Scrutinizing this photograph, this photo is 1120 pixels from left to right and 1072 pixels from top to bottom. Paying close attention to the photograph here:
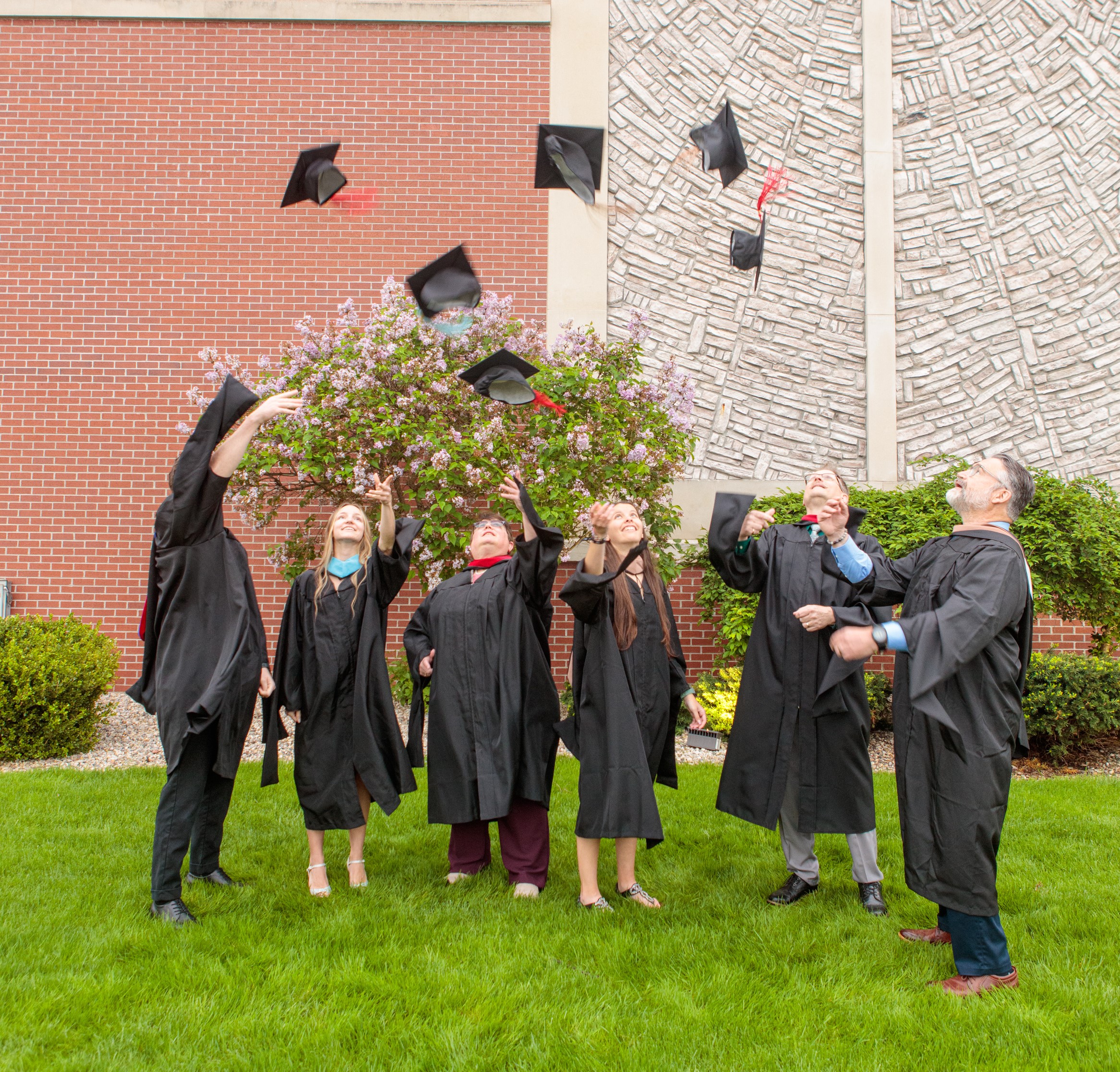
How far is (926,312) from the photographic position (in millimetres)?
9258

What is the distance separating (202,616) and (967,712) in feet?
10.7

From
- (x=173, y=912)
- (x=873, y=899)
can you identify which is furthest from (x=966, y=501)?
(x=173, y=912)

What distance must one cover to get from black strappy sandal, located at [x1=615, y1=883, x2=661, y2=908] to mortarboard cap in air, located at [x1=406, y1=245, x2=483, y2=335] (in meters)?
3.57

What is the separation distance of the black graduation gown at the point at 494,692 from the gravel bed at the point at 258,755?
7.57 ft

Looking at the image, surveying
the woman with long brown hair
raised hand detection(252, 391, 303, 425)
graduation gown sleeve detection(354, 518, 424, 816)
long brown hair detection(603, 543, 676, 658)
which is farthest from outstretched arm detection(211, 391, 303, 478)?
long brown hair detection(603, 543, 676, 658)

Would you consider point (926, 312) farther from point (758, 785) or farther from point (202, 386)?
point (202, 386)

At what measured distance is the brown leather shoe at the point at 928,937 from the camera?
346 cm

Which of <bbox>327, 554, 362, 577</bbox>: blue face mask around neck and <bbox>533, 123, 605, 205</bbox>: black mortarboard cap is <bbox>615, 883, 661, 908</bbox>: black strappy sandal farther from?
<bbox>533, 123, 605, 205</bbox>: black mortarboard cap

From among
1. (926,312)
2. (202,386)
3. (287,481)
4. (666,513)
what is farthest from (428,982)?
(926,312)

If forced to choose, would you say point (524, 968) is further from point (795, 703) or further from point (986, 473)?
point (986, 473)

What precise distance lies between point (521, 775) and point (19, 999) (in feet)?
6.97

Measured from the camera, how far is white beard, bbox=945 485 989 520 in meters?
3.31

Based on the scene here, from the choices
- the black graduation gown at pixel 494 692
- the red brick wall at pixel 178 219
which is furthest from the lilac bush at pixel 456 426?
the black graduation gown at pixel 494 692

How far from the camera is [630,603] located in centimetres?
401
